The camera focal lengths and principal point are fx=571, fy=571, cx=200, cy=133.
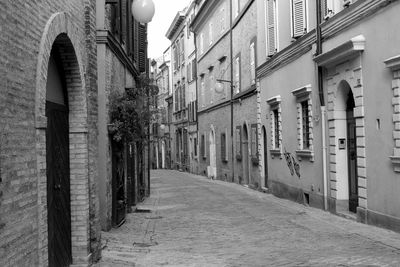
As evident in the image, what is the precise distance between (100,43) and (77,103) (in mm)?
3522

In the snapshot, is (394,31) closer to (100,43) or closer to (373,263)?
(373,263)


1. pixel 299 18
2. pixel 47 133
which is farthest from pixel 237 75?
pixel 47 133

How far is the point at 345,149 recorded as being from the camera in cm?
1427

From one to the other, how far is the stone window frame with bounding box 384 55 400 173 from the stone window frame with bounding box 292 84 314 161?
4.94 meters

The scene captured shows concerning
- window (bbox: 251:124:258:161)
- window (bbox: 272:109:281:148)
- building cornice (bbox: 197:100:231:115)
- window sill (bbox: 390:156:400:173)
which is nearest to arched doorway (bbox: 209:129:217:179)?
building cornice (bbox: 197:100:231:115)

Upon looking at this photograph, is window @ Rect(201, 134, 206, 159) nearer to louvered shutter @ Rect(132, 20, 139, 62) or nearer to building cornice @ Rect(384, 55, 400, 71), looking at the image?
louvered shutter @ Rect(132, 20, 139, 62)

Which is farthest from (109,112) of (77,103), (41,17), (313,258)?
(41,17)

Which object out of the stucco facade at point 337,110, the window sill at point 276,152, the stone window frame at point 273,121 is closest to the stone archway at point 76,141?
the stucco facade at point 337,110

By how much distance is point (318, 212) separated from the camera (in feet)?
48.9

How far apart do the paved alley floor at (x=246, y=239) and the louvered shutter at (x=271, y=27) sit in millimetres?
5881

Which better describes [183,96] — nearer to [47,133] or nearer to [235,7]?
[235,7]

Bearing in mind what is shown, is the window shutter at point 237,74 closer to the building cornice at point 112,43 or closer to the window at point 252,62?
the window at point 252,62

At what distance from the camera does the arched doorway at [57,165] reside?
683 cm

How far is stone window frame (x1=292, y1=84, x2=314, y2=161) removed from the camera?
52.4 feet
